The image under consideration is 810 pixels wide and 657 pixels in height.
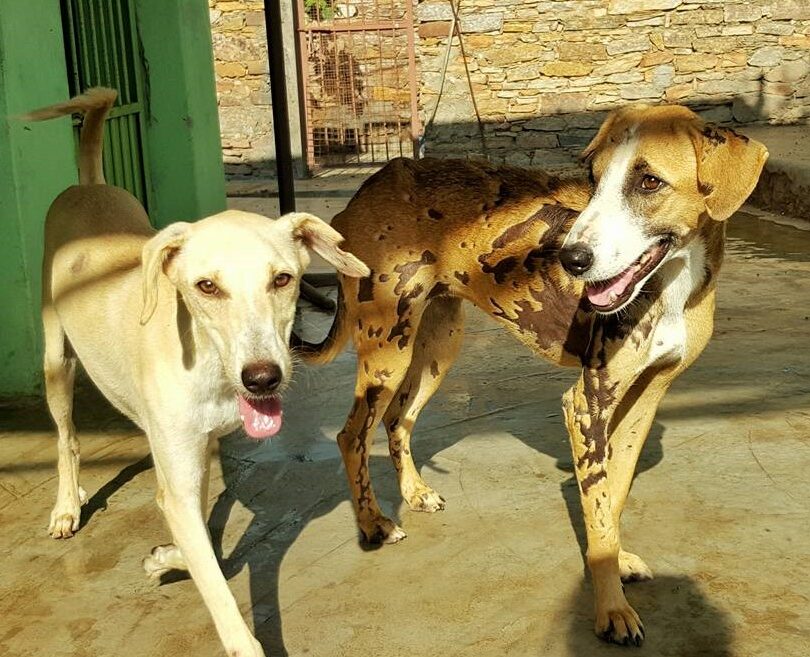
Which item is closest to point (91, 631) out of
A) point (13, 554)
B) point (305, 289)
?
point (13, 554)

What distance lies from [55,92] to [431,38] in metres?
9.76

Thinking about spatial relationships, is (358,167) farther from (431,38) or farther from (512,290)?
(512,290)

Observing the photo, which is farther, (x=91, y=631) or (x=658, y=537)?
(x=658, y=537)

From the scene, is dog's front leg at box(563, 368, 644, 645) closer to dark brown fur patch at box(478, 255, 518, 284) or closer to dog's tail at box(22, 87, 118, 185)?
dark brown fur patch at box(478, 255, 518, 284)

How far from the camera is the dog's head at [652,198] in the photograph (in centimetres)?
314

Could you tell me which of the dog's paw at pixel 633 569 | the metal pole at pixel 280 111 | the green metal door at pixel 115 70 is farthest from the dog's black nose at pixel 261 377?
the metal pole at pixel 280 111

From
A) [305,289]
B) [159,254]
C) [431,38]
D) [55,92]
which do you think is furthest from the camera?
[431,38]

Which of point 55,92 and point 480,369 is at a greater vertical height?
point 55,92

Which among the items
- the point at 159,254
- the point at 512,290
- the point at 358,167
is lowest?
the point at 358,167

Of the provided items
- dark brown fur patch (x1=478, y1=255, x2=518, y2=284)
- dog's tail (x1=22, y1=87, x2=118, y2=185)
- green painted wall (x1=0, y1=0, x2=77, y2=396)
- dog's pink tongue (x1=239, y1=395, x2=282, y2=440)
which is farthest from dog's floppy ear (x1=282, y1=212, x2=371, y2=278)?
green painted wall (x1=0, y1=0, x2=77, y2=396)

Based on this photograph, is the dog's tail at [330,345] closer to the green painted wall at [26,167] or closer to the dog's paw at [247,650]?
the dog's paw at [247,650]

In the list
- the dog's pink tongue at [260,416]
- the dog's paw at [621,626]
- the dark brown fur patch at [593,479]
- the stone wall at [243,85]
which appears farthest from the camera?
the stone wall at [243,85]

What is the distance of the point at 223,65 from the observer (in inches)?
601

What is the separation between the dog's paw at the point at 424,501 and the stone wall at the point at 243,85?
1151 centimetres
